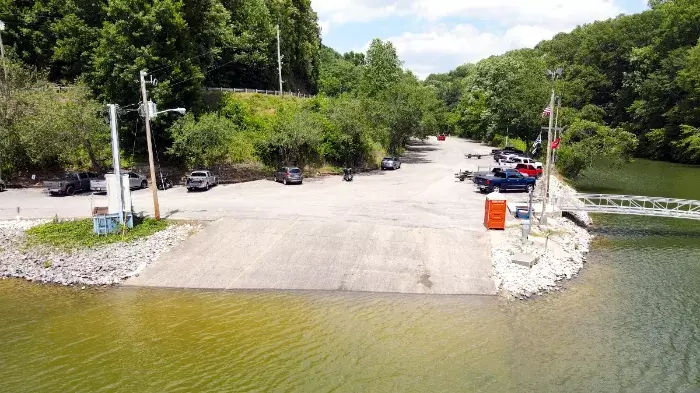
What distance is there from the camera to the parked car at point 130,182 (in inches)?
1345

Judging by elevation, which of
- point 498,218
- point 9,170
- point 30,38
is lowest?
point 498,218

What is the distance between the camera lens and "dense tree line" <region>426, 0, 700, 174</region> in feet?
183

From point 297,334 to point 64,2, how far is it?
46304 mm

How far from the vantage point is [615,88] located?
82.7 meters

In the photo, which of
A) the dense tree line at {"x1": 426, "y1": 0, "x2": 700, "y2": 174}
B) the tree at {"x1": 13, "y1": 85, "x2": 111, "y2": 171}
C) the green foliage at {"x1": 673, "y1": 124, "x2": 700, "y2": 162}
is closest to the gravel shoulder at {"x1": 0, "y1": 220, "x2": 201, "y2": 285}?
the tree at {"x1": 13, "y1": 85, "x2": 111, "y2": 171}

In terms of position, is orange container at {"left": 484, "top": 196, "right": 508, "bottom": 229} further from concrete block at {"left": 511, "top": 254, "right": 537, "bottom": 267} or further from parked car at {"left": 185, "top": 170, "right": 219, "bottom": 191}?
parked car at {"left": 185, "top": 170, "right": 219, "bottom": 191}

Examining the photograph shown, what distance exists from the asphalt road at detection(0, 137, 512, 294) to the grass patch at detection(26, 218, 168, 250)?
229cm

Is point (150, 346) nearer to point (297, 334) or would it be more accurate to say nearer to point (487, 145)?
point (297, 334)

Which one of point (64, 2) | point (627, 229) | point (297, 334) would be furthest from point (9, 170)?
point (627, 229)

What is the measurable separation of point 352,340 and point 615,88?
8431cm

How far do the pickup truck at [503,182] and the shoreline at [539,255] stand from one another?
7071mm

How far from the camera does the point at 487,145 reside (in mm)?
82750

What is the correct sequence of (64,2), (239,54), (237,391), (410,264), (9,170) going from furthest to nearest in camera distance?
(239,54) < (64,2) < (9,170) < (410,264) < (237,391)

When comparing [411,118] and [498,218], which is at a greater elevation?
[411,118]
